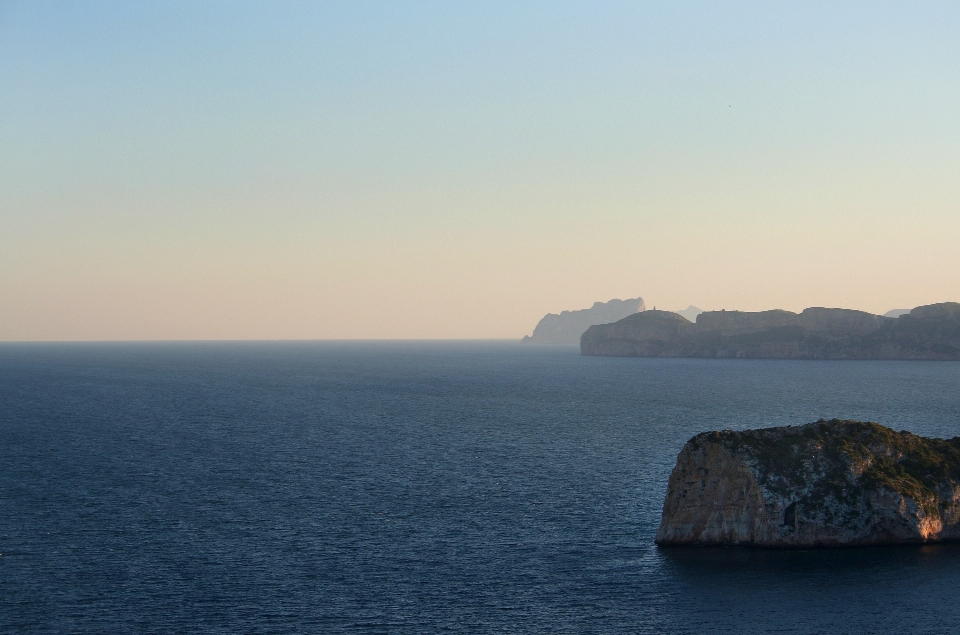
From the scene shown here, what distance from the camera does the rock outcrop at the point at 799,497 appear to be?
57.1m

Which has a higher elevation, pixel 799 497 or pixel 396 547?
pixel 799 497

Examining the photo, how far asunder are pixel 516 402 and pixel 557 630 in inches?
4672

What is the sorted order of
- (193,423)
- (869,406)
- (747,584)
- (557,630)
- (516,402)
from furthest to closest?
(516,402), (869,406), (193,423), (747,584), (557,630)

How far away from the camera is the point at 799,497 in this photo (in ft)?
190

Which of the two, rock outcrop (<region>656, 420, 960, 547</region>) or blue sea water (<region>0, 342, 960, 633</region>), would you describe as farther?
rock outcrop (<region>656, 420, 960, 547</region>)

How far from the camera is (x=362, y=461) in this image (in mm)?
91438

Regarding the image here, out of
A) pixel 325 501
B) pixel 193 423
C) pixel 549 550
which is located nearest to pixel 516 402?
pixel 193 423

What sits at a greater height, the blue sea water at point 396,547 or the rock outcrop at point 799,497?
the rock outcrop at point 799,497

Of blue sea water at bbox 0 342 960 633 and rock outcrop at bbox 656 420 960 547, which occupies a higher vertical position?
rock outcrop at bbox 656 420 960 547

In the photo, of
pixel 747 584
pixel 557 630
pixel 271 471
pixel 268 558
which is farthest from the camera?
pixel 271 471

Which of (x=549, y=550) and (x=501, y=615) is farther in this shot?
(x=549, y=550)

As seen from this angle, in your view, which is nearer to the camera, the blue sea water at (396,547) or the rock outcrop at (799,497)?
the blue sea water at (396,547)

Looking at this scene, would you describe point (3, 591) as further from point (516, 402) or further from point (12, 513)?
point (516, 402)

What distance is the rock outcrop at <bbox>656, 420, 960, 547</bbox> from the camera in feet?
187
